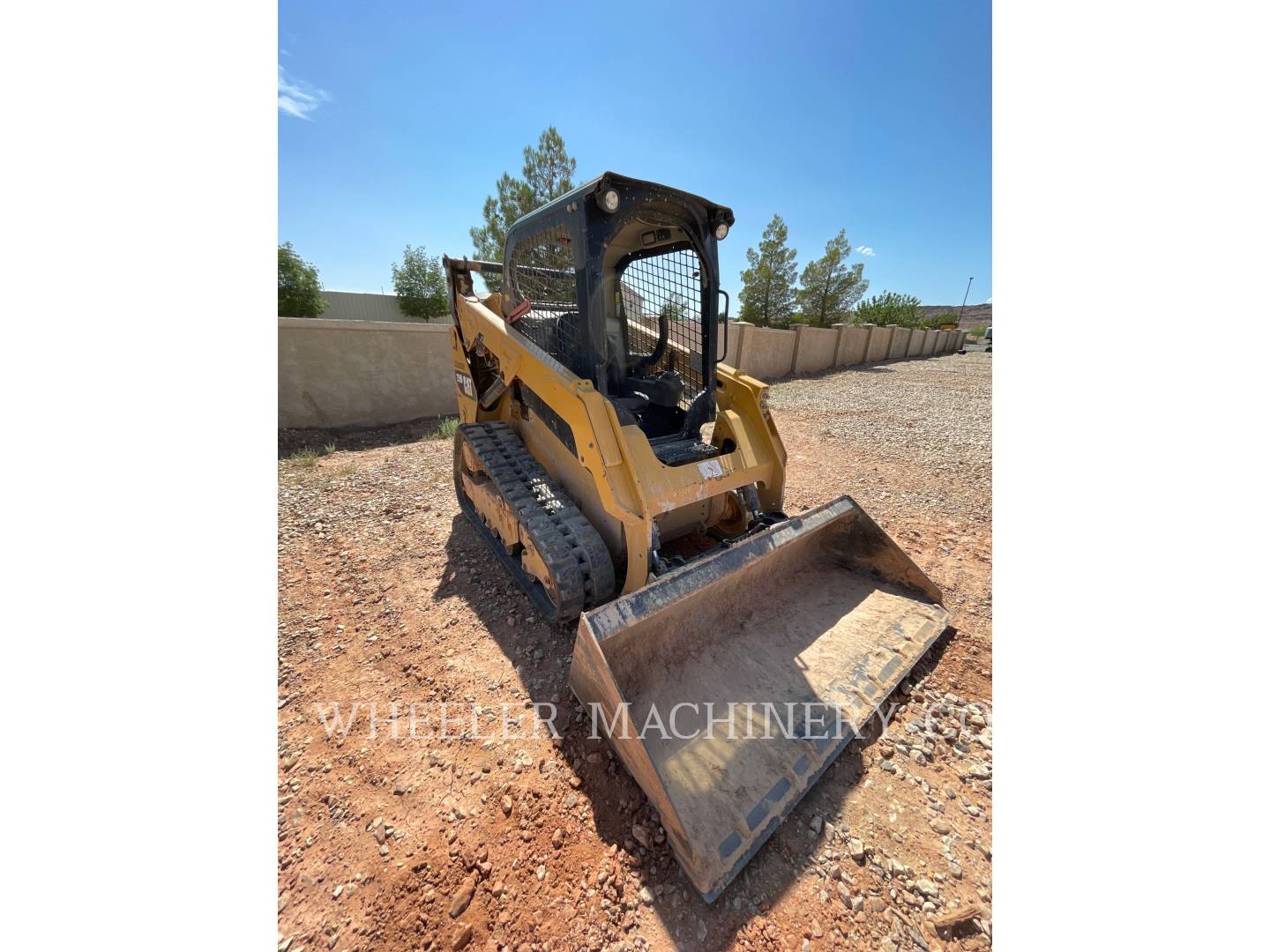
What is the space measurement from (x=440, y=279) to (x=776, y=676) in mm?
20466

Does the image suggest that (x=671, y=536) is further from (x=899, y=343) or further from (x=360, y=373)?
(x=899, y=343)

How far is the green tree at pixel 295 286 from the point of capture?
1527cm

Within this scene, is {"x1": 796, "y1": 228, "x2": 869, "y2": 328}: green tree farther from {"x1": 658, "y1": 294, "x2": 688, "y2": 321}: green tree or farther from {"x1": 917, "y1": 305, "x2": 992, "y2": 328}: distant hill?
{"x1": 917, "y1": 305, "x2": 992, "y2": 328}: distant hill

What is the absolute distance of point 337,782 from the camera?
1783mm

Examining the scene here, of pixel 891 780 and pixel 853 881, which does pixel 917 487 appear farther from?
pixel 853 881

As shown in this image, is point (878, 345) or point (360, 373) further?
point (878, 345)

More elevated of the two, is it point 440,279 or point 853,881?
point 440,279

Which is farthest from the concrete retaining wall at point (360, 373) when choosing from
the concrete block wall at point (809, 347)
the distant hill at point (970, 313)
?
the distant hill at point (970, 313)

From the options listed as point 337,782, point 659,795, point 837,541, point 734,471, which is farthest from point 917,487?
point 337,782

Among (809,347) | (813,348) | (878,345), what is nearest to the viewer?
(809,347)

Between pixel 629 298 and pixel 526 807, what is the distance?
292 cm

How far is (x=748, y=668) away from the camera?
2.02 metres

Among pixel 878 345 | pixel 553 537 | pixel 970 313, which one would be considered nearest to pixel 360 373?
pixel 553 537

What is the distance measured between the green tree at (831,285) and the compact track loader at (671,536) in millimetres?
22508
